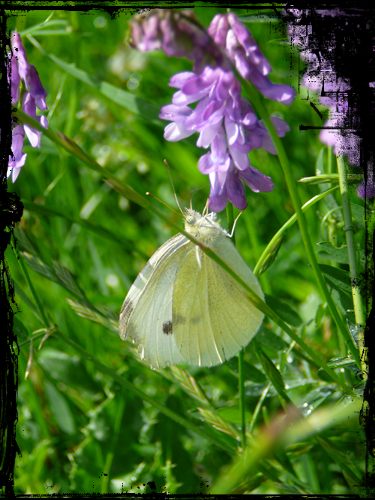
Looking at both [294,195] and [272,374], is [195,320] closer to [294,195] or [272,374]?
[272,374]

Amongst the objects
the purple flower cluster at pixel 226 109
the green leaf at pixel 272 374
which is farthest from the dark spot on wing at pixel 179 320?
the purple flower cluster at pixel 226 109

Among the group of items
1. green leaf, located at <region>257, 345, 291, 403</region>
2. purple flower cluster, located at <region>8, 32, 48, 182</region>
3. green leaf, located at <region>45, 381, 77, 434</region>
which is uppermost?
purple flower cluster, located at <region>8, 32, 48, 182</region>

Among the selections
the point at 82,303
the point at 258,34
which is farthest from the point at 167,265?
the point at 258,34

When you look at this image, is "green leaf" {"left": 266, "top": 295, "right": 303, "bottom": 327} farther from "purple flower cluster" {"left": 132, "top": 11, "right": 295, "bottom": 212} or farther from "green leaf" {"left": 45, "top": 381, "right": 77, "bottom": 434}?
"green leaf" {"left": 45, "top": 381, "right": 77, "bottom": 434}

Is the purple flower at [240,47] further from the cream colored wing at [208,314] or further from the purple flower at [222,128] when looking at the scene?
the cream colored wing at [208,314]

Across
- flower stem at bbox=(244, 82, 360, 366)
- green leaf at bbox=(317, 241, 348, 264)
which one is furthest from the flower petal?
green leaf at bbox=(317, 241, 348, 264)

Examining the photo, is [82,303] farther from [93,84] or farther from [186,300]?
[93,84]

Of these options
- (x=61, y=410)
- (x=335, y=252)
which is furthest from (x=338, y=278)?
(x=61, y=410)
